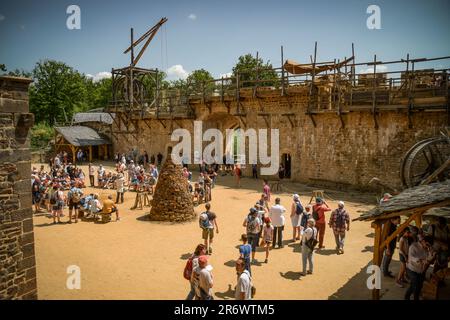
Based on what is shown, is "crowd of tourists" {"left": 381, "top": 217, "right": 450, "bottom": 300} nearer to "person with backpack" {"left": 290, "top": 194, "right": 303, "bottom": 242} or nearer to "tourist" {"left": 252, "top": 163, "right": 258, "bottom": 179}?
"person with backpack" {"left": 290, "top": 194, "right": 303, "bottom": 242}

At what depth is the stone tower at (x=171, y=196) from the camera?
1163 centimetres

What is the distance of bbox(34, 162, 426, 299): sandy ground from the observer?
270 inches

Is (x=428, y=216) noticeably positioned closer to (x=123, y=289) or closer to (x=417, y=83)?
(x=123, y=289)

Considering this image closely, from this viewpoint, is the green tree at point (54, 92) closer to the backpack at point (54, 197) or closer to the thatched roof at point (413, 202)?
the backpack at point (54, 197)

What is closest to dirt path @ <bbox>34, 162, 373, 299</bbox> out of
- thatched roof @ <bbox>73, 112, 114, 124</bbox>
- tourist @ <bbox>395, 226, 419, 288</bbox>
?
tourist @ <bbox>395, 226, 419, 288</bbox>

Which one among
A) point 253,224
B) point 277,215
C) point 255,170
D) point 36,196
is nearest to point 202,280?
point 253,224

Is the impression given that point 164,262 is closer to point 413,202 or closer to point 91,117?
point 413,202

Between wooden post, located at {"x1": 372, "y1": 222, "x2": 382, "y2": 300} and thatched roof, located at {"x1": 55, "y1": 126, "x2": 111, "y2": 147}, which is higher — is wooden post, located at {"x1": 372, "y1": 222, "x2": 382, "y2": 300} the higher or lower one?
the lower one

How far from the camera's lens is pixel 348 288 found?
6922 millimetres

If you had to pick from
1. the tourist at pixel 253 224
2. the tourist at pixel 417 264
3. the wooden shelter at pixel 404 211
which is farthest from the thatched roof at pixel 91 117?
the tourist at pixel 417 264

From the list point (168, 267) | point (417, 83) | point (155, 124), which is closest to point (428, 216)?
point (168, 267)

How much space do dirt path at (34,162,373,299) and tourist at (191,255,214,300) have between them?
1.14 m

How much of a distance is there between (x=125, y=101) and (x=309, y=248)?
23.5 metres

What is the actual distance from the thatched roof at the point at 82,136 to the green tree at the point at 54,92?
1810cm
